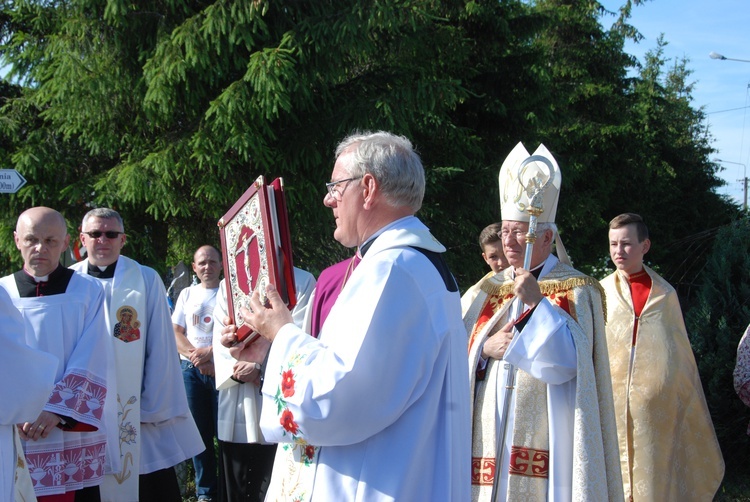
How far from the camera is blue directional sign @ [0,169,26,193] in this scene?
24.8 ft

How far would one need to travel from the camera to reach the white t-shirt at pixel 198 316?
6.68m

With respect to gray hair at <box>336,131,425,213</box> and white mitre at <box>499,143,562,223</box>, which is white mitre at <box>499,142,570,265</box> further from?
gray hair at <box>336,131,425,213</box>

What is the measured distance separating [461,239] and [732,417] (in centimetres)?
410

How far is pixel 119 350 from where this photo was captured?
552 centimetres

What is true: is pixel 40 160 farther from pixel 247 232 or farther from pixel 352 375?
pixel 352 375

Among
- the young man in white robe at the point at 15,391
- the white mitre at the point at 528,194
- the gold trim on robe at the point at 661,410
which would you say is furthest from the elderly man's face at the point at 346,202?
the gold trim on robe at the point at 661,410

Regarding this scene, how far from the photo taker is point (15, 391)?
3.33m

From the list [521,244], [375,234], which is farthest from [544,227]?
[375,234]

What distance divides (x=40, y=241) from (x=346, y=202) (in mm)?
2647

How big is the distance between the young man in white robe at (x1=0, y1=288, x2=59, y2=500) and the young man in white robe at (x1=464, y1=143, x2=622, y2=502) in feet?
6.89

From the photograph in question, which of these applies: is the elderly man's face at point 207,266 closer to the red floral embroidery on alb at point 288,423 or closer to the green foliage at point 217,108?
the green foliage at point 217,108

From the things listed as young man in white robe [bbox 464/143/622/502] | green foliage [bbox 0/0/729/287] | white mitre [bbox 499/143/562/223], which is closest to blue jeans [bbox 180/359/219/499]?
green foliage [bbox 0/0/729/287]

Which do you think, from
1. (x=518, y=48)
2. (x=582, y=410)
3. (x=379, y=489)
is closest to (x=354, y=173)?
(x=379, y=489)

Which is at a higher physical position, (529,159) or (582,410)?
(529,159)
